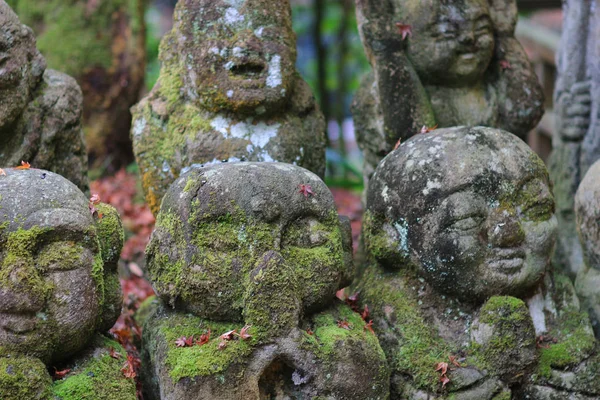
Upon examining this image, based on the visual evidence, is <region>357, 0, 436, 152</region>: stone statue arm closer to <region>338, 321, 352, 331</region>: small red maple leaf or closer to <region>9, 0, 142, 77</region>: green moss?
<region>338, 321, 352, 331</region>: small red maple leaf

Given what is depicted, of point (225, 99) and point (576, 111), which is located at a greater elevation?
point (225, 99)

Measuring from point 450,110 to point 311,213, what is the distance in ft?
5.63

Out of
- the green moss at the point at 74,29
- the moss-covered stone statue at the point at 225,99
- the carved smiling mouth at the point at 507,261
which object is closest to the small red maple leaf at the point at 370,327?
the carved smiling mouth at the point at 507,261

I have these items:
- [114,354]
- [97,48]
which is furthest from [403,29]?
[97,48]

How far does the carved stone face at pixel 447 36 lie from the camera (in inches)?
201

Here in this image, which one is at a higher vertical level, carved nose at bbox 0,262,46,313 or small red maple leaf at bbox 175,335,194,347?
carved nose at bbox 0,262,46,313

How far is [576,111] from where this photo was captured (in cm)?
590

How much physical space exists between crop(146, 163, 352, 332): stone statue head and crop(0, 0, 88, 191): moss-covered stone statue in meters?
1.07

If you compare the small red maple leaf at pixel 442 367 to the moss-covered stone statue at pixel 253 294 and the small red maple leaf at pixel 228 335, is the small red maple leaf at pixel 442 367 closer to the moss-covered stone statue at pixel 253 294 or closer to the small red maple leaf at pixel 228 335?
the moss-covered stone statue at pixel 253 294

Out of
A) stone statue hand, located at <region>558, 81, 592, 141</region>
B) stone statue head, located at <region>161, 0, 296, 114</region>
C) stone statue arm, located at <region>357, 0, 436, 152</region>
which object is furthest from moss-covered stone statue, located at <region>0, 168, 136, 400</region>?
stone statue hand, located at <region>558, 81, 592, 141</region>

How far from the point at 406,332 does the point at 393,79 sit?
1.67 m

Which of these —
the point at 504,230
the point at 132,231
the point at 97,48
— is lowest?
the point at 132,231

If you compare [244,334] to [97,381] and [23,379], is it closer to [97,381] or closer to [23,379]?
[97,381]

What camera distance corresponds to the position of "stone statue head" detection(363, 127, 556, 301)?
4.11m
